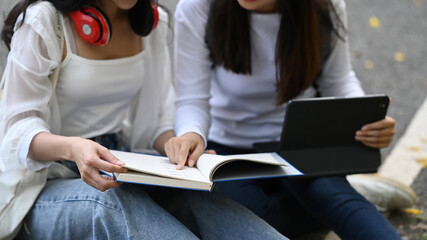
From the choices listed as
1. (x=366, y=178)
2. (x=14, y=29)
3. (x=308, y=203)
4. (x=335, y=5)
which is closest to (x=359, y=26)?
(x=366, y=178)

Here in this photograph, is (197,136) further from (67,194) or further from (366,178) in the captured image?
(366,178)

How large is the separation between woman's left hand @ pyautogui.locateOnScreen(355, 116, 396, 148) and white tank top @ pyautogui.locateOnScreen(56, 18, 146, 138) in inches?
32.4

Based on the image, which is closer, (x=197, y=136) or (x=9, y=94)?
(x=9, y=94)

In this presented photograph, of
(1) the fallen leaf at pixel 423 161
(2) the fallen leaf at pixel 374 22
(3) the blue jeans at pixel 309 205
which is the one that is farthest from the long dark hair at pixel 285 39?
(2) the fallen leaf at pixel 374 22

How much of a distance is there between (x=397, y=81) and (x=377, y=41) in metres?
0.69

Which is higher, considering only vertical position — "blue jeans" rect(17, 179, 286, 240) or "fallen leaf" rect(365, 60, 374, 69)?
"blue jeans" rect(17, 179, 286, 240)

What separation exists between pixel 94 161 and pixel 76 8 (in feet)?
1.75

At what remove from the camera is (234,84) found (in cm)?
209

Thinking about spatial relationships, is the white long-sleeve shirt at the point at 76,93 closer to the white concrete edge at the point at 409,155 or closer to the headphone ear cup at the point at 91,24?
the headphone ear cup at the point at 91,24

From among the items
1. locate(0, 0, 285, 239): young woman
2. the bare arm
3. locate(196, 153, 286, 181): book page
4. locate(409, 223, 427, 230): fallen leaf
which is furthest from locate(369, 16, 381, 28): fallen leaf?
the bare arm

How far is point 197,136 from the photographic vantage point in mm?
1847

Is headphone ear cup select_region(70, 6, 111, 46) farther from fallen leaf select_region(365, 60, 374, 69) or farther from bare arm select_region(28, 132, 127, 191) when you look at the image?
fallen leaf select_region(365, 60, 374, 69)

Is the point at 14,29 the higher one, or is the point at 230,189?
the point at 14,29

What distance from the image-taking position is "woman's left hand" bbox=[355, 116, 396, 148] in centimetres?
191
